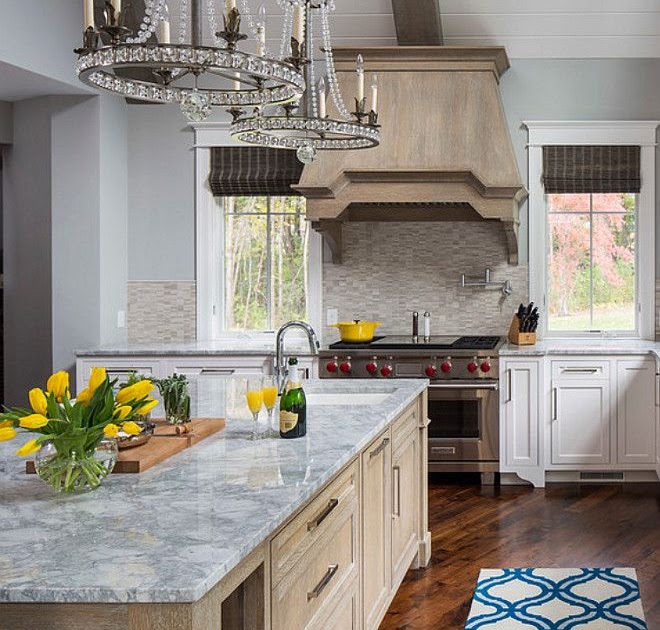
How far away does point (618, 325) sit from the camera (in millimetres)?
7250

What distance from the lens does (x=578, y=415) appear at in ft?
21.9

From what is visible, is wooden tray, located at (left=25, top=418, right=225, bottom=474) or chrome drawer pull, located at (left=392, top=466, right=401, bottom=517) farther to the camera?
chrome drawer pull, located at (left=392, top=466, right=401, bottom=517)

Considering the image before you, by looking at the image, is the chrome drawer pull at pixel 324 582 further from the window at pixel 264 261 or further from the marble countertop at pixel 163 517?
the window at pixel 264 261

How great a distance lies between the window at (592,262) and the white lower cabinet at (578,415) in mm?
725

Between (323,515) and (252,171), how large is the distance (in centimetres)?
484

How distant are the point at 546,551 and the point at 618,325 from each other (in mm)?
2576

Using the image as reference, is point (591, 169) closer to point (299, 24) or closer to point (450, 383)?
point (450, 383)

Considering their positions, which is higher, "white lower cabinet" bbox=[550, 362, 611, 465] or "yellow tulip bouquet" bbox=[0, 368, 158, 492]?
"yellow tulip bouquet" bbox=[0, 368, 158, 492]

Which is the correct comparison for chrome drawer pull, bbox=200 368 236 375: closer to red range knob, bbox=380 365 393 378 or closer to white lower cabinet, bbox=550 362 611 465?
red range knob, bbox=380 365 393 378

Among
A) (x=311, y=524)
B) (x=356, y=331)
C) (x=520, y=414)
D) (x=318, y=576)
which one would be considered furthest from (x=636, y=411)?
(x=311, y=524)

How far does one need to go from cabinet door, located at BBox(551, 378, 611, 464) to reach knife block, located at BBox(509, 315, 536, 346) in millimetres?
364

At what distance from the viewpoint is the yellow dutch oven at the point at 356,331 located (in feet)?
22.4

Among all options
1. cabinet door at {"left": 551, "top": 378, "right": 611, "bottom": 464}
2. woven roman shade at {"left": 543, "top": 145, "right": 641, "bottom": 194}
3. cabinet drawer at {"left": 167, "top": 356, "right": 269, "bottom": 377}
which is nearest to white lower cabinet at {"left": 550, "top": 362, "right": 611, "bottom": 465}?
cabinet door at {"left": 551, "top": 378, "right": 611, "bottom": 464}

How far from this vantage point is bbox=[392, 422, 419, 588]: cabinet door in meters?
4.14
